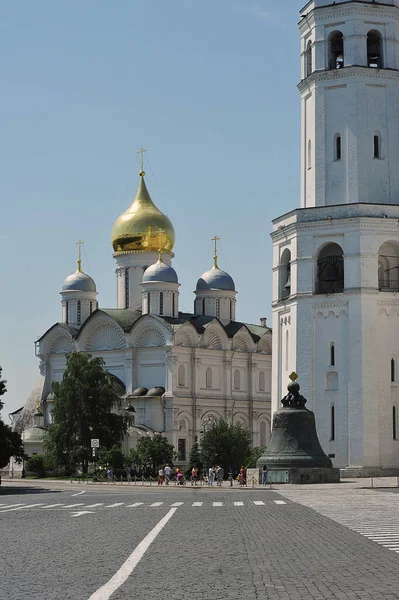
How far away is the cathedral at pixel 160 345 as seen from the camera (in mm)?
79938

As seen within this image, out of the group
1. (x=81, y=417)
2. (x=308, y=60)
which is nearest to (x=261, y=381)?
(x=81, y=417)

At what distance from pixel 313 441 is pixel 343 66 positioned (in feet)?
65.2

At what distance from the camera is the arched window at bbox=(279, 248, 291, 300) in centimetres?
5609

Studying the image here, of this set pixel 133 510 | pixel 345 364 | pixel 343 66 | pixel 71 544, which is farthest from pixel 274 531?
pixel 343 66

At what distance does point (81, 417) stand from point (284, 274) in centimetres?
1947

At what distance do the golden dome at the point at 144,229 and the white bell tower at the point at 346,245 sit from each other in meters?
31.1

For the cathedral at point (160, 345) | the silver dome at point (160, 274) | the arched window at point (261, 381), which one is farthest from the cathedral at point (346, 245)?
the arched window at point (261, 381)

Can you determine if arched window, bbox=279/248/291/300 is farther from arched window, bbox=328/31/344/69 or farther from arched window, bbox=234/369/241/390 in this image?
arched window, bbox=234/369/241/390

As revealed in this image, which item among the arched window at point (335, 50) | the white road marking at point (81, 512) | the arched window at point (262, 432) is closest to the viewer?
the white road marking at point (81, 512)

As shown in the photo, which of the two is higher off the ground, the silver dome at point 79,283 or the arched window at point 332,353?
the silver dome at point 79,283

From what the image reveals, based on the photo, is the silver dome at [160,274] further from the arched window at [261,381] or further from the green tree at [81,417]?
the green tree at [81,417]

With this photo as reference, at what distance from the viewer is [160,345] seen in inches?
3172

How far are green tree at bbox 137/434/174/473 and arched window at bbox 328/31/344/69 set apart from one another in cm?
2548

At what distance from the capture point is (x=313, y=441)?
45062 millimetres
